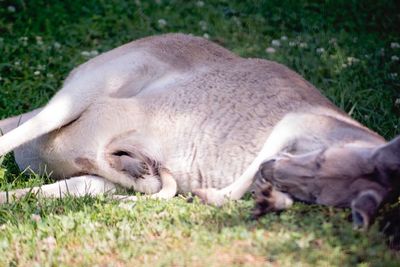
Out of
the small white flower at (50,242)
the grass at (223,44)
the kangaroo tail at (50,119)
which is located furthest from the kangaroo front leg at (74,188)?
the small white flower at (50,242)

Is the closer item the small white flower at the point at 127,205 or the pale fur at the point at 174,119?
the small white flower at the point at 127,205

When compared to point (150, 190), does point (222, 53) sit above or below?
above

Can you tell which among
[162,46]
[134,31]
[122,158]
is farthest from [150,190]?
[134,31]

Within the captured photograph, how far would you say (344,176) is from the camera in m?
3.86

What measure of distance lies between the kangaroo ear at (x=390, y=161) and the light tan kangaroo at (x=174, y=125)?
30 cm

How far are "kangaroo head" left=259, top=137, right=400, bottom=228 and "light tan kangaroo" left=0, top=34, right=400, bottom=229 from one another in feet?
0.35

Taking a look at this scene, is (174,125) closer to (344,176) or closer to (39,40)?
(344,176)

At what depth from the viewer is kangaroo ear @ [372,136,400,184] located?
3697mm

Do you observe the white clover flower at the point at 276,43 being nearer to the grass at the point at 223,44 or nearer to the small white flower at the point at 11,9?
the grass at the point at 223,44

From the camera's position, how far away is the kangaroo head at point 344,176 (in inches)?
145

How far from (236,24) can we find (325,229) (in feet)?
14.7

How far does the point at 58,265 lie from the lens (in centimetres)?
355

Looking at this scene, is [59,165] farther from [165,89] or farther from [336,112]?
[336,112]

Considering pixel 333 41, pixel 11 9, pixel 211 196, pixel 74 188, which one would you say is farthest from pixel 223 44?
pixel 211 196
